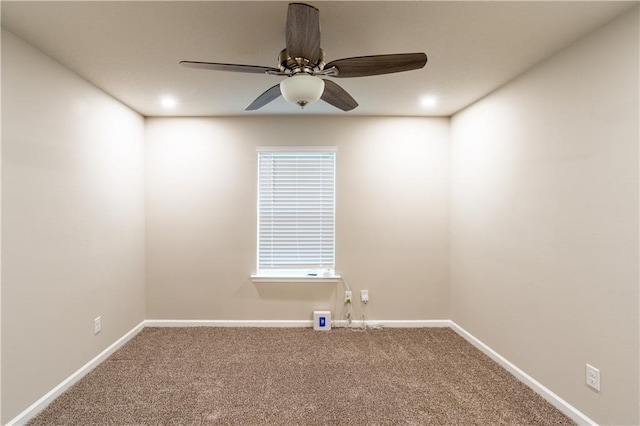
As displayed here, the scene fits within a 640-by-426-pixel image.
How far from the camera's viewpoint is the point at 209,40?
1.83m

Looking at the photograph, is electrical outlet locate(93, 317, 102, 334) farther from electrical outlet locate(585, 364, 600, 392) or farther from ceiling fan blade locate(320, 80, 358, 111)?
electrical outlet locate(585, 364, 600, 392)

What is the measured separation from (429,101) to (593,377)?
2.44 m

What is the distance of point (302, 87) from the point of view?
1581mm

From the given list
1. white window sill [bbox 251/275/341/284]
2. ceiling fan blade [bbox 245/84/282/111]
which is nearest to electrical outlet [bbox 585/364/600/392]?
white window sill [bbox 251/275/341/284]

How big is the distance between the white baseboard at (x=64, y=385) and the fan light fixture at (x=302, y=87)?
2565 mm

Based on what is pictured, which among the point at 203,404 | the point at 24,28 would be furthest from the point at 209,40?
the point at 203,404

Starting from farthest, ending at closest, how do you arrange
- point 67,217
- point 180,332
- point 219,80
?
point 180,332 → point 219,80 → point 67,217

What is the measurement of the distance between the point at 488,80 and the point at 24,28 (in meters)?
3.20

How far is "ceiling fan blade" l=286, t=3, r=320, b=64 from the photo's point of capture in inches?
49.3

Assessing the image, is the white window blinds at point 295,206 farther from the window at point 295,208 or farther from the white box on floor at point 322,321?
the white box on floor at point 322,321

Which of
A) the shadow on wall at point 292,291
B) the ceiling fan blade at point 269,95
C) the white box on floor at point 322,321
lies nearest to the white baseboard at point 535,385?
the white box on floor at point 322,321

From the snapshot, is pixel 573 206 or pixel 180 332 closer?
pixel 573 206

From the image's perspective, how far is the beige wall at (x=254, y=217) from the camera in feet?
11.0

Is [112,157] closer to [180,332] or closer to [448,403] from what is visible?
[180,332]
